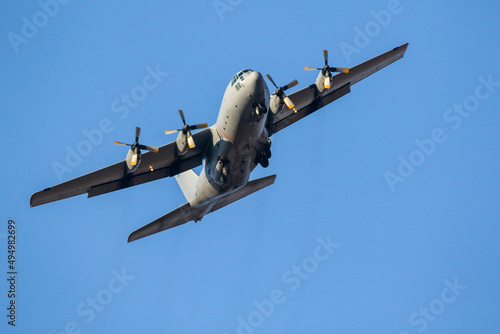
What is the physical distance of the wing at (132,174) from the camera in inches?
1238

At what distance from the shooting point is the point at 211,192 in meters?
33.3

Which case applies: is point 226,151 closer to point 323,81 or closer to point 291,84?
point 291,84

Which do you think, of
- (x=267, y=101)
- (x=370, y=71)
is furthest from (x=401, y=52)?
(x=267, y=101)

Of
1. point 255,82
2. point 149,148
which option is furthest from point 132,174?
point 255,82

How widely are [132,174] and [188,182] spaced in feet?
14.5

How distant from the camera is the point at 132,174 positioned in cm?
3319

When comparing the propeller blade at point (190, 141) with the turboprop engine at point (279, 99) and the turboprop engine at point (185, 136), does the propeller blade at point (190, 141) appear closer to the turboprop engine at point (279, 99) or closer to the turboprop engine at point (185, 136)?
the turboprop engine at point (185, 136)

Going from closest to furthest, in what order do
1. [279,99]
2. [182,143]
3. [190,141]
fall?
[190,141]
[182,143]
[279,99]

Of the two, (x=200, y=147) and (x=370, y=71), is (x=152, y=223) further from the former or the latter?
(x=370, y=71)

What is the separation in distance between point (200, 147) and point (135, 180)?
4.07 metres

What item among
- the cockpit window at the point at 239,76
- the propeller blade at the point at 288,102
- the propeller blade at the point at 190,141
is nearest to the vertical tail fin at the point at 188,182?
the propeller blade at the point at 190,141

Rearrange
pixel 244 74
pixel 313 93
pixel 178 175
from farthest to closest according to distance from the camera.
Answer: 1. pixel 178 175
2. pixel 313 93
3. pixel 244 74

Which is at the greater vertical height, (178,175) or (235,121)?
(178,175)

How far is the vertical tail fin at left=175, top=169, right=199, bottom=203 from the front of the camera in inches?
1413
